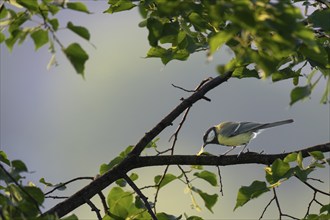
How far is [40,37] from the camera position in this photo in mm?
Answer: 1849

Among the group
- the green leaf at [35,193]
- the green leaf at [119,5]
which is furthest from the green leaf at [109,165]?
the green leaf at [35,193]

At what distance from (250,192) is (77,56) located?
0.95 m

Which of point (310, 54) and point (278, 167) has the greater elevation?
point (310, 54)

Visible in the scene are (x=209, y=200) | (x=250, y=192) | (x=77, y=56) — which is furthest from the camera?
(x=209, y=200)

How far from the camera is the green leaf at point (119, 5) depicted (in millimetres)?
2589

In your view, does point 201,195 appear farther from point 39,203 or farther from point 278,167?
point 39,203

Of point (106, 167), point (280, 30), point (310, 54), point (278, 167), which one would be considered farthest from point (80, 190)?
point (280, 30)

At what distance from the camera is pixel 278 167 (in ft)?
7.47

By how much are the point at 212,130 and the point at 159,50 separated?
1.72 meters

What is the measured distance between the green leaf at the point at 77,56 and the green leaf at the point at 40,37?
0.14 meters

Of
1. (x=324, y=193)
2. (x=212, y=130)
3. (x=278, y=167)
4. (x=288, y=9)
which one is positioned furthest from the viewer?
(x=212, y=130)

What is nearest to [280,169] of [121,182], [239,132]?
[121,182]

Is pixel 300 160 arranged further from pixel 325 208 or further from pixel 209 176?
pixel 209 176

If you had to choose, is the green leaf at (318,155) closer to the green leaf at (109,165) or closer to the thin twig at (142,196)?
the thin twig at (142,196)
